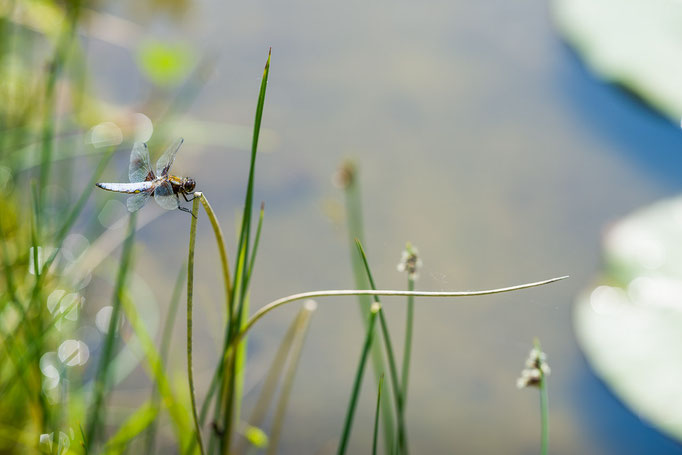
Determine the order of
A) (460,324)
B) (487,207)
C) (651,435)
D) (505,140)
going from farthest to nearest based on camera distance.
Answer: (505,140) → (487,207) → (460,324) → (651,435)

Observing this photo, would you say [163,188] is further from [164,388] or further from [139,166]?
[164,388]

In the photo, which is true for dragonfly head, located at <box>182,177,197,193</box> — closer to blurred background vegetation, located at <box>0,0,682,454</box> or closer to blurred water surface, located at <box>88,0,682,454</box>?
blurred background vegetation, located at <box>0,0,682,454</box>

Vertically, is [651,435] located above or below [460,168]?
below

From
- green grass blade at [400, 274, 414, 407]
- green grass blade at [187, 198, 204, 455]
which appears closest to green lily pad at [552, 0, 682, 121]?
green grass blade at [400, 274, 414, 407]

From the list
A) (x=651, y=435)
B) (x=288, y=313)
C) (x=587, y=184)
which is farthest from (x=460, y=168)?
(x=651, y=435)

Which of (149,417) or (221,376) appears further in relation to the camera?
(149,417)

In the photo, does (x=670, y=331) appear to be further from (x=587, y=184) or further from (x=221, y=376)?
(x=221, y=376)

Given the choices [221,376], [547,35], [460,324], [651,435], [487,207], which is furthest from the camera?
[547,35]

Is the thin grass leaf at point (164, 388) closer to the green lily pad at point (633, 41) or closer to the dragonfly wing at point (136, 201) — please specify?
the dragonfly wing at point (136, 201)
